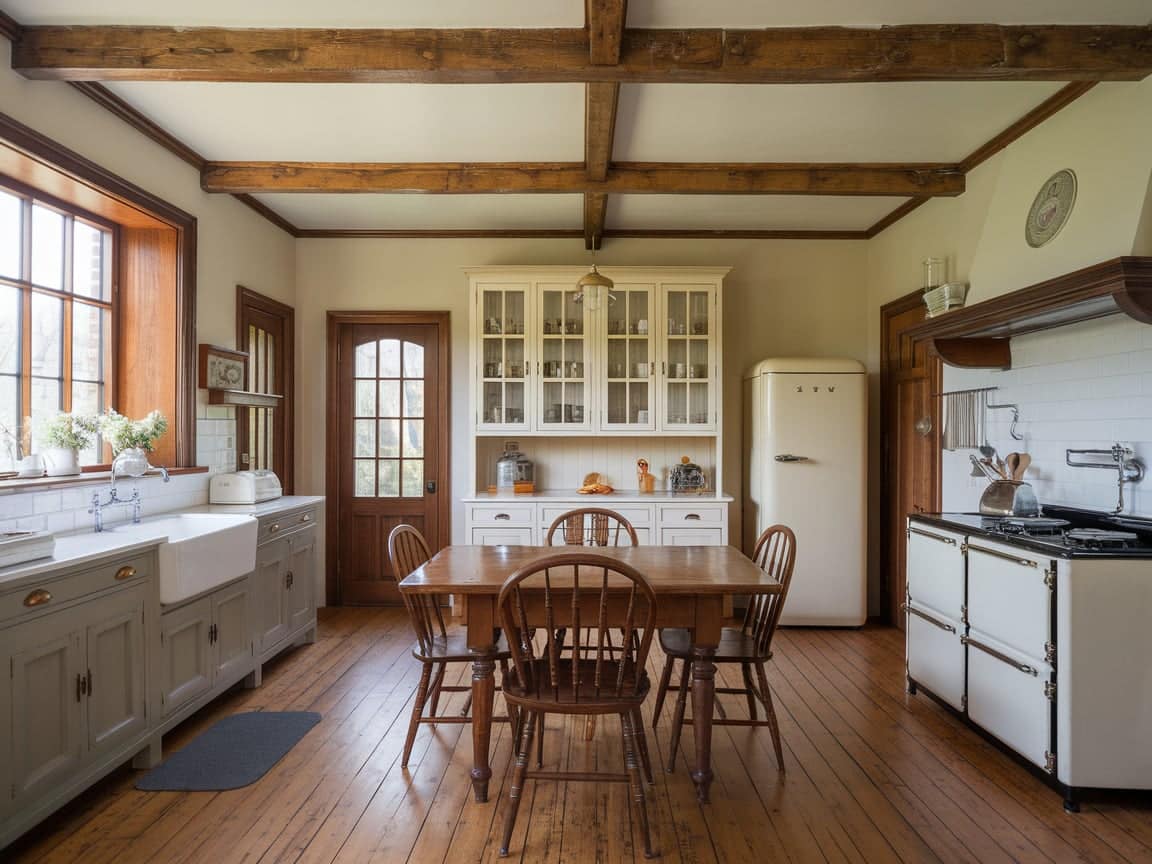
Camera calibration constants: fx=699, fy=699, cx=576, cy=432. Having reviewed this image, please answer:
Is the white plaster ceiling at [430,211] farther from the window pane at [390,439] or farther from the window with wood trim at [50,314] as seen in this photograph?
the window pane at [390,439]

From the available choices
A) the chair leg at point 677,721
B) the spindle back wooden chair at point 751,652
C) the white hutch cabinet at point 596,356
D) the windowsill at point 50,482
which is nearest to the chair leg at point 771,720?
the spindle back wooden chair at point 751,652

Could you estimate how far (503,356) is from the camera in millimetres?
5016

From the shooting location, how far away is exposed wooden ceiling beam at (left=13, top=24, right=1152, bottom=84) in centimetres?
266

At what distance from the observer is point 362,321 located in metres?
5.34

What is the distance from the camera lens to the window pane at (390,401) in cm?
534

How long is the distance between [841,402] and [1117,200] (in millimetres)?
2198

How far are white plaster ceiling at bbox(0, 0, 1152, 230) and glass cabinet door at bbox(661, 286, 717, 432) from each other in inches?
29.5

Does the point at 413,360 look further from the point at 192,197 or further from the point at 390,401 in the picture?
the point at 192,197

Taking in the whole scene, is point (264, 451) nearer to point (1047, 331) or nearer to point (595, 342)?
point (595, 342)

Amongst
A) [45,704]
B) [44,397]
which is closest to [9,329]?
[44,397]

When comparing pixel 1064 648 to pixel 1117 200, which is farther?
pixel 1117 200

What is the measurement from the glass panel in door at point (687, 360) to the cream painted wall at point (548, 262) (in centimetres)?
46

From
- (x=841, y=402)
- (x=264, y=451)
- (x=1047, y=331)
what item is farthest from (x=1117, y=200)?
(x=264, y=451)

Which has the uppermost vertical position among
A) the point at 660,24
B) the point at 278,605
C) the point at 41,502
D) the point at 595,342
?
the point at 660,24
